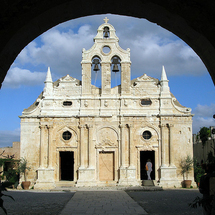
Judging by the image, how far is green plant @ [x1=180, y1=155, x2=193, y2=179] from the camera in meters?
22.1

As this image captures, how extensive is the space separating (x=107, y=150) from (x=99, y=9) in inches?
716

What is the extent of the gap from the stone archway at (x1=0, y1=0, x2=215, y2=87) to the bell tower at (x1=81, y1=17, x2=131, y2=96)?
18.1 m

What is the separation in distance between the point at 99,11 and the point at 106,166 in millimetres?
18398

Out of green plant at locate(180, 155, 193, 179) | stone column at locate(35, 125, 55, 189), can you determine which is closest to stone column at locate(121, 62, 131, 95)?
stone column at locate(35, 125, 55, 189)

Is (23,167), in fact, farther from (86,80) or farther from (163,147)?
(163,147)

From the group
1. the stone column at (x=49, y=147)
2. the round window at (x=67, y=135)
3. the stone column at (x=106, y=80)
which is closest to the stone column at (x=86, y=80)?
the stone column at (x=106, y=80)

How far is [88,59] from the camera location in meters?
23.4

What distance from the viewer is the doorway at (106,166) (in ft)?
73.3

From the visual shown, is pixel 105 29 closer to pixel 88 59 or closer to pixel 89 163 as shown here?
pixel 88 59

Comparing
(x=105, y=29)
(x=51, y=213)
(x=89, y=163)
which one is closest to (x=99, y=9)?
(x=51, y=213)

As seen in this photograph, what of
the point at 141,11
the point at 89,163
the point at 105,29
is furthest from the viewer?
the point at 105,29

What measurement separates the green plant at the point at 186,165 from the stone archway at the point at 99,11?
1842cm

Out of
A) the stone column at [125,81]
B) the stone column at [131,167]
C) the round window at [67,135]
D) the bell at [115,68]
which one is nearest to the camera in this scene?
the stone column at [131,167]

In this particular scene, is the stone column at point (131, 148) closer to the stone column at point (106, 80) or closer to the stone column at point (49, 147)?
the stone column at point (106, 80)
